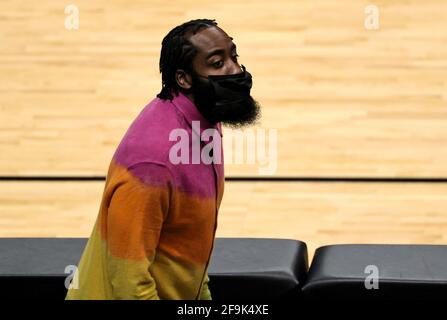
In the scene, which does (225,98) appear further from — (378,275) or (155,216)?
(378,275)

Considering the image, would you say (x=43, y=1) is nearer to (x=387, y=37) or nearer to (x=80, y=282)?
→ (x=387, y=37)

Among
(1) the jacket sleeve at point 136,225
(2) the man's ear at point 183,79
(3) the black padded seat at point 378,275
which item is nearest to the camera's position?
(1) the jacket sleeve at point 136,225

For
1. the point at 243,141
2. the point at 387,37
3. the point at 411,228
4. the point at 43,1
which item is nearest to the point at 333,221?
the point at 411,228

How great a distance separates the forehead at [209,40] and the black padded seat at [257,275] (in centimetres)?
61

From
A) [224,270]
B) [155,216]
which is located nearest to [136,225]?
[155,216]

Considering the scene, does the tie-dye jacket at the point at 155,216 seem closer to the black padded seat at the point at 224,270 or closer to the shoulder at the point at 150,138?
the shoulder at the point at 150,138

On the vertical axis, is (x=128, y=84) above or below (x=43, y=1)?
below

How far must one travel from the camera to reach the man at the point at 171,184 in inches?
46.1

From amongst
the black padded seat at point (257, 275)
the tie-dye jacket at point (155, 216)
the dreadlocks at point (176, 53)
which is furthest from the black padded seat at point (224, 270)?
the dreadlocks at point (176, 53)

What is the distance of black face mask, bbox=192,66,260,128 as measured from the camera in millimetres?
1233

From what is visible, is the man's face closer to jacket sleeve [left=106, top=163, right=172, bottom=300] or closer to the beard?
the beard

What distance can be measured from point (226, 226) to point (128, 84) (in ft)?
2.46

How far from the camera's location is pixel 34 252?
1937 millimetres

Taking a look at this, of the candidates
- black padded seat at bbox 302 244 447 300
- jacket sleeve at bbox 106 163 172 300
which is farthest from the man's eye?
black padded seat at bbox 302 244 447 300
